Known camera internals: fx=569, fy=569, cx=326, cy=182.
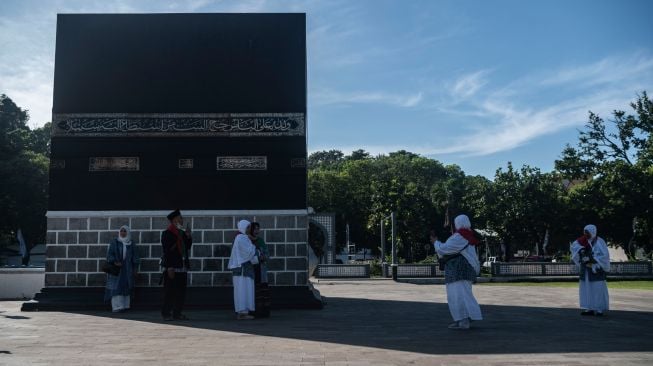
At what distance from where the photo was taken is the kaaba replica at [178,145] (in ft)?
41.4

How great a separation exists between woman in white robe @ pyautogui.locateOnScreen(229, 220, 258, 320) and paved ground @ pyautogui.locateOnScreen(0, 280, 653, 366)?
0.51 m

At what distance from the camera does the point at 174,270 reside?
10.2 meters

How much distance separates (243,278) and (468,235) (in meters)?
4.20

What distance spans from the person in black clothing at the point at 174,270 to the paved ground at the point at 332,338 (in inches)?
13.5

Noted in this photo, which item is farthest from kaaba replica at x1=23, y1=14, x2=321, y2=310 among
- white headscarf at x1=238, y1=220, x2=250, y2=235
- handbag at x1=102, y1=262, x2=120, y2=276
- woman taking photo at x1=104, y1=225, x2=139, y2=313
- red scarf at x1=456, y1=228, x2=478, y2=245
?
red scarf at x1=456, y1=228, x2=478, y2=245

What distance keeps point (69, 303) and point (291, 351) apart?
779 cm

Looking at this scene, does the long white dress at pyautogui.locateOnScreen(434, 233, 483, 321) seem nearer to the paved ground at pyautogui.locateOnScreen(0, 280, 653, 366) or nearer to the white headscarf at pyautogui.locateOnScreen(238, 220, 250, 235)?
the paved ground at pyautogui.locateOnScreen(0, 280, 653, 366)

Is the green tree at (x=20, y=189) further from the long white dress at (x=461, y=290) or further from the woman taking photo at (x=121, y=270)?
the long white dress at (x=461, y=290)

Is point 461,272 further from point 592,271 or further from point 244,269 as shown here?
point 244,269

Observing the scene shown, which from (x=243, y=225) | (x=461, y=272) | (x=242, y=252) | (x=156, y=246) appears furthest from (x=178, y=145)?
(x=461, y=272)

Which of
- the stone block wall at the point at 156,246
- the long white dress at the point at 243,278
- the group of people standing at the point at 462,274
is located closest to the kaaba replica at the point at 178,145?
the stone block wall at the point at 156,246

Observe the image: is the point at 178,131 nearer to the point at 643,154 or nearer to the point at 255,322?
the point at 255,322

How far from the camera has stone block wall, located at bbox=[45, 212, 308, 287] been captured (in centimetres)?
1257

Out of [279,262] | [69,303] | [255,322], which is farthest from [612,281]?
[69,303]
